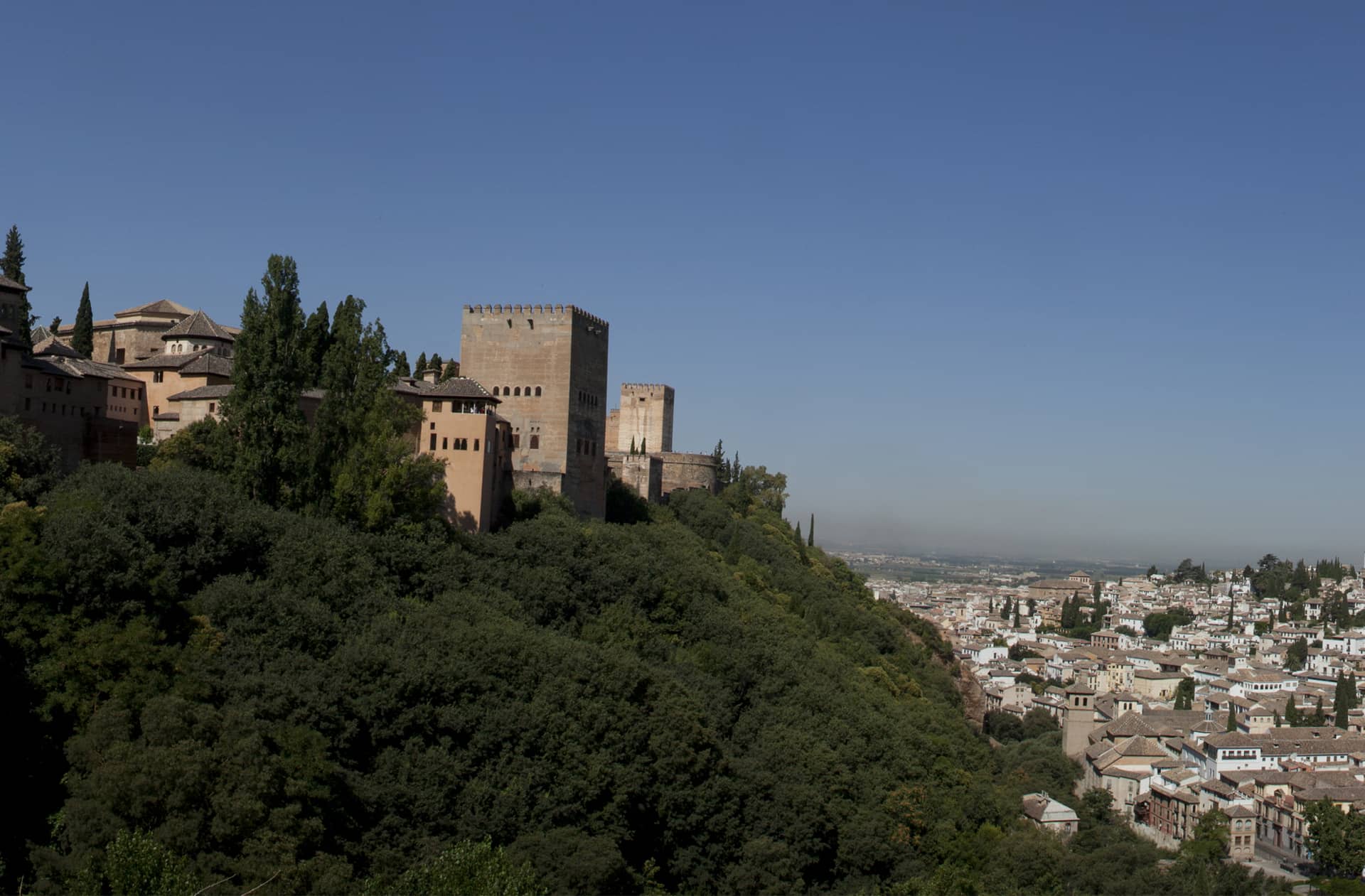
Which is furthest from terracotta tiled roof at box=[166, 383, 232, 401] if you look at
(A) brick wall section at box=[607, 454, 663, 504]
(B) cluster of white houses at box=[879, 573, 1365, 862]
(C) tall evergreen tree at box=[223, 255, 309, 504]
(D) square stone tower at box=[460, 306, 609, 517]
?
(B) cluster of white houses at box=[879, 573, 1365, 862]

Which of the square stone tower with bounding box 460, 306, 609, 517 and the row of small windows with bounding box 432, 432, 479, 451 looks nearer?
the row of small windows with bounding box 432, 432, 479, 451

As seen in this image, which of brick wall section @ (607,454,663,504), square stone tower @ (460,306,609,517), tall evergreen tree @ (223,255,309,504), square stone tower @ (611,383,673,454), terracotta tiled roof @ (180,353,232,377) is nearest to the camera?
tall evergreen tree @ (223,255,309,504)

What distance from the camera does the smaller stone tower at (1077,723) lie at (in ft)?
198

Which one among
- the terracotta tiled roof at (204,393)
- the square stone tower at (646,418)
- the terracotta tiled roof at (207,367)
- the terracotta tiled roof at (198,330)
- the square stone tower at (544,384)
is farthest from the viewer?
the square stone tower at (646,418)

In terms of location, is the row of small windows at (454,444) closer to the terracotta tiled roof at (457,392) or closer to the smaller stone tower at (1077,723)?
the terracotta tiled roof at (457,392)

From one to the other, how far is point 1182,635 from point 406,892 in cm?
10380

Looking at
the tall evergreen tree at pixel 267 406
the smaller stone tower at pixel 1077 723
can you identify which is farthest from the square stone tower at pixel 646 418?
→ the tall evergreen tree at pixel 267 406

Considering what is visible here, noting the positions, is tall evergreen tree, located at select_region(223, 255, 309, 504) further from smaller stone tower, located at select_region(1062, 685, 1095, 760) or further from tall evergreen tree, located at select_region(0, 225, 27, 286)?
smaller stone tower, located at select_region(1062, 685, 1095, 760)

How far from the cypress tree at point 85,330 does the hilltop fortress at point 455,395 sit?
46cm

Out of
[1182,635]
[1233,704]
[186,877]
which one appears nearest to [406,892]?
[186,877]

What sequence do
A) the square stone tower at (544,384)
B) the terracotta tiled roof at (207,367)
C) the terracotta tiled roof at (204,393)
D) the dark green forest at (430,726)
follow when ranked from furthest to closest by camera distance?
the square stone tower at (544,384) < the terracotta tiled roof at (207,367) < the terracotta tiled roof at (204,393) < the dark green forest at (430,726)

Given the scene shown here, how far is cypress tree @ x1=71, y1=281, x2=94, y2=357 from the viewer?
35438 mm

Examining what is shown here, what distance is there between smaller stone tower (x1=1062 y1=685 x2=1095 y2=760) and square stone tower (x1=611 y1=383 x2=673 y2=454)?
23.2 meters

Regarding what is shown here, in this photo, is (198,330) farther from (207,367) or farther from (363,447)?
(363,447)
